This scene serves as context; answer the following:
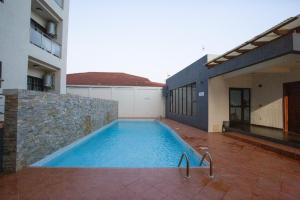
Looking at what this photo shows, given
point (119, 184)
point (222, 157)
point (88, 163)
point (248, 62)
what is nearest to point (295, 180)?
point (222, 157)

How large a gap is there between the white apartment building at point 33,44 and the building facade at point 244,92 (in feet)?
25.2

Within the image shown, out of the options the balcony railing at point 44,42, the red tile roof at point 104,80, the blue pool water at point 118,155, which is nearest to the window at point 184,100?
the blue pool water at point 118,155

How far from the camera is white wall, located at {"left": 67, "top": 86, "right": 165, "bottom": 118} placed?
20.9 meters

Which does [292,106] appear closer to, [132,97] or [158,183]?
[158,183]

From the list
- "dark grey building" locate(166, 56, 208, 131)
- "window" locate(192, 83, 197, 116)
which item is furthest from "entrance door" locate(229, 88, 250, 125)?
"window" locate(192, 83, 197, 116)

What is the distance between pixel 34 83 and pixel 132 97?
10.9m

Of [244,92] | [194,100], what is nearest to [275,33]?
[244,92]

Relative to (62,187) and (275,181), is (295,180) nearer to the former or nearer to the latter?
(275,181)

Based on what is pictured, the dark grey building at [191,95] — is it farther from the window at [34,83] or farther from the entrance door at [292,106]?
the window at [34,83]

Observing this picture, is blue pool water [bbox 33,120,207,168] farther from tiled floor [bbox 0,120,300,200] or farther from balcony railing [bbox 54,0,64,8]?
balcony railing [bbox 54,0,64,8]

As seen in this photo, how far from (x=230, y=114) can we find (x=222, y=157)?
6016mm

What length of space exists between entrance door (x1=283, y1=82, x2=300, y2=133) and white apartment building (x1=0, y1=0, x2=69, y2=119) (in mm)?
10908

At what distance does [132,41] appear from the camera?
1888 cm

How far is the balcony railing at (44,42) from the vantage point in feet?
30.6
